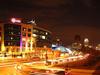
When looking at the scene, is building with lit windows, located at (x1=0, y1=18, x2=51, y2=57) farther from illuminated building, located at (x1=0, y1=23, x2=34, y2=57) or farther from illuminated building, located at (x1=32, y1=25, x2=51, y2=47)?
illuminated building, located at (x1=32, y1=25, x2=51, y2=47)

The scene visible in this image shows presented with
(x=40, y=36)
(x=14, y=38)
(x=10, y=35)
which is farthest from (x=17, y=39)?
(x=40, y=36)

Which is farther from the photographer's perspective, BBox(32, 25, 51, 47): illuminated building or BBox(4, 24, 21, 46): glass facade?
BBox(32, 25, 51, 47): illuminated building

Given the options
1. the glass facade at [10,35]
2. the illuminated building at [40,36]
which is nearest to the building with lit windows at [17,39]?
the glass facade at [10,35]

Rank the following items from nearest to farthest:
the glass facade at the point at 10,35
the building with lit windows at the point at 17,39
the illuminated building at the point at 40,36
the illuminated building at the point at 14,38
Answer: the building with lit windows at the point at 17,39
the illuminated building at the point at 14,38
the glass facade at the point at 10,35
the illuminated building at the point at 40,36

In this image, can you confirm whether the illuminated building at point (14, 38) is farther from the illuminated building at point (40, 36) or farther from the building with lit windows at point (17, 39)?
→ the illuminated building at point (40, 36)

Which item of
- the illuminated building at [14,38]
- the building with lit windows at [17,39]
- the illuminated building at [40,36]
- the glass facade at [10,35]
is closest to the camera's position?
the building with lit windows at [17,39]

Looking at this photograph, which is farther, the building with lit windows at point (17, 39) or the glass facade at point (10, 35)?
the glass facade at point (10, 35)

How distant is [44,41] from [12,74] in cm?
14180

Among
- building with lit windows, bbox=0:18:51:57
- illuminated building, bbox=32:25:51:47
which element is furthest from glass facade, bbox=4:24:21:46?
illuminated building, bbox=32:25:51:47

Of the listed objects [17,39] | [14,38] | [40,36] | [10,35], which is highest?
[40,36]

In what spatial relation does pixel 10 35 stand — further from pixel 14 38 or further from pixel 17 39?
pixel 17 39

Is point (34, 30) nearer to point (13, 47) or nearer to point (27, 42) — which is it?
point (27, 42)

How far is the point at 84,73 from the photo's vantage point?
60.2 m

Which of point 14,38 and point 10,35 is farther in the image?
point 14,38
